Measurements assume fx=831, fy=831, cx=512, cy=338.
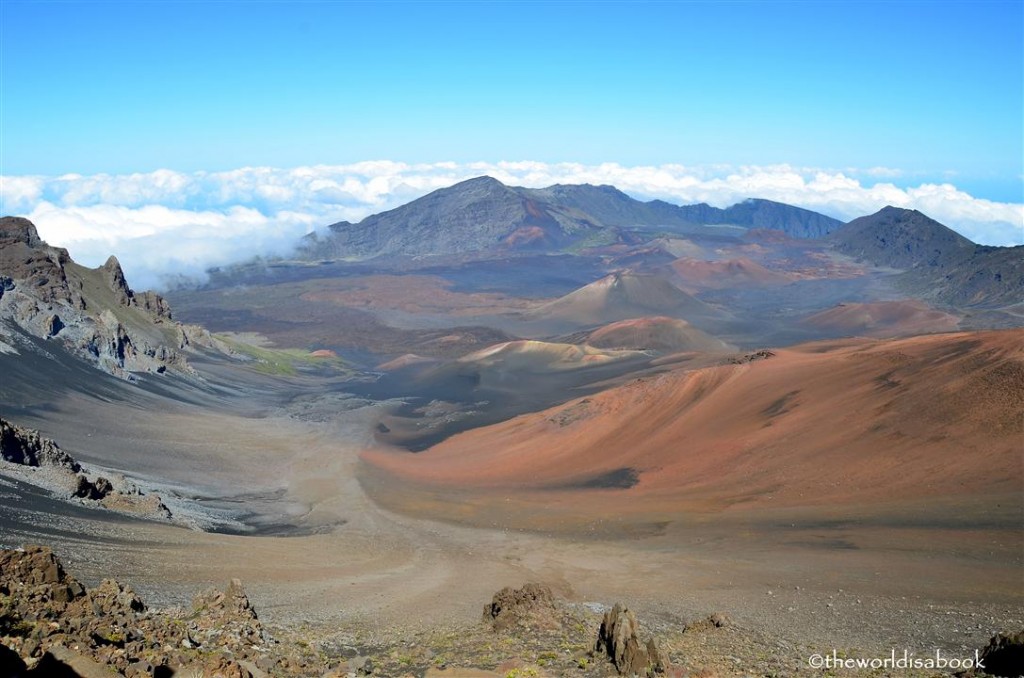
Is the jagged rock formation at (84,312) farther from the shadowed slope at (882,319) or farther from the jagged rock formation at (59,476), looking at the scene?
the shadowed slope at (882,319)

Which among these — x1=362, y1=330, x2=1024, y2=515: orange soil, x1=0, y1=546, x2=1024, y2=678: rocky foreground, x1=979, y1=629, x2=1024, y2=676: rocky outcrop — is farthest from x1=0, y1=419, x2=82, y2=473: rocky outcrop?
x1=979, y1=629, x2=1024, y2=676: rocky outcrop

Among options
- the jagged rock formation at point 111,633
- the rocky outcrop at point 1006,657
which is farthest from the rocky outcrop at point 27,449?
the rocky outcrop at point 1006,657

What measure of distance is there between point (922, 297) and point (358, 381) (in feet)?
438

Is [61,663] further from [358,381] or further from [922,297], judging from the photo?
[922,297]

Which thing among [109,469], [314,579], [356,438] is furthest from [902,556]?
[356,438]

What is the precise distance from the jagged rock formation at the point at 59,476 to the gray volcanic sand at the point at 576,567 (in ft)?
6.92

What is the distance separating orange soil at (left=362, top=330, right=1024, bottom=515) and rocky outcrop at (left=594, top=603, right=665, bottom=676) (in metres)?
19.5

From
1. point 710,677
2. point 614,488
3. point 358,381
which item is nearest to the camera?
point 710,677

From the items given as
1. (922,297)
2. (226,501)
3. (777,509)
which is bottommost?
(226,501)

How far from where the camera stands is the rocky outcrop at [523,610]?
73.1 ft

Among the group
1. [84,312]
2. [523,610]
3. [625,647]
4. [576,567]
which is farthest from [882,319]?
[625,647]

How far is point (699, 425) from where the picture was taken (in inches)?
2041

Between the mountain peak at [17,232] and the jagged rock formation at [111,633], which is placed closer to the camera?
the jagged rock formation at [111,633]

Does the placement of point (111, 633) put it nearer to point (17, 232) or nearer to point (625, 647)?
point (625, 647)
